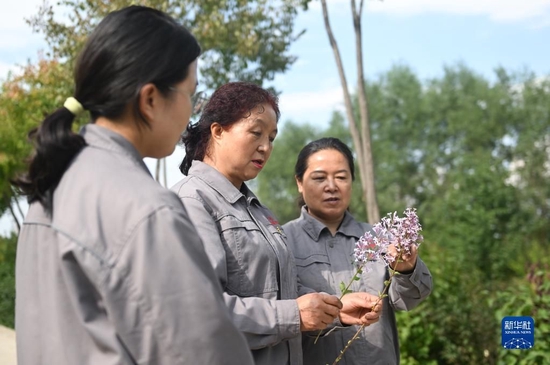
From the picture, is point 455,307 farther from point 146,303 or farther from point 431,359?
point 146,303

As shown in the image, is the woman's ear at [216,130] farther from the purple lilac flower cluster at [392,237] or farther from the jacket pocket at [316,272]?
the jacket pocket at [316,272]

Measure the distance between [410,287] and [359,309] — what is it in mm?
413

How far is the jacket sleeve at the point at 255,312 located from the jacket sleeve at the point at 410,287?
0.94 metres

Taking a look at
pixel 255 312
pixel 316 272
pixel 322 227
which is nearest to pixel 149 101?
pixel 255 312

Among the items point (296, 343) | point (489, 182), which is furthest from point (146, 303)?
point (489, 182)

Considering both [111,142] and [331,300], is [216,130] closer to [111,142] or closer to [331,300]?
[331,300]

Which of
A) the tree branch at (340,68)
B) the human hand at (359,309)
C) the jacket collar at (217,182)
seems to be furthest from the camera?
the tree branch at (340,68)

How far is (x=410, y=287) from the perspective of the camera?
349 centimetres

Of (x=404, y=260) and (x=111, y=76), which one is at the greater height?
(x=111, y=76)

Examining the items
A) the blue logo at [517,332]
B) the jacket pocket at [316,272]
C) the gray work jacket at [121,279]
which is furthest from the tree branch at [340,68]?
the gray work jacket at [121,279]

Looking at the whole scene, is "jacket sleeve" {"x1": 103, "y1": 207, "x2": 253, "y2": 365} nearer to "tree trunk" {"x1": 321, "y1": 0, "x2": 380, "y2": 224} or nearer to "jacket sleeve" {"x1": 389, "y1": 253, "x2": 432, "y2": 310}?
"jacket sleeve" {"x1": 389, "y1": 253, "x2": 432, "y2": 310}

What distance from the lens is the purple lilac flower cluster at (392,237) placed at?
3.16 meters

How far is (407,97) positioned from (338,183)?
40.9 metres

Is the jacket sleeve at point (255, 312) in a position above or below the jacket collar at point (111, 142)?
below
